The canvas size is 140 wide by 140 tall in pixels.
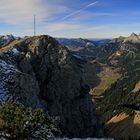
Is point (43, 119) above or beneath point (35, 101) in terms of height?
above

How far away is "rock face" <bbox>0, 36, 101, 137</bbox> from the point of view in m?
167

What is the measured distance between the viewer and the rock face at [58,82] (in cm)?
16738

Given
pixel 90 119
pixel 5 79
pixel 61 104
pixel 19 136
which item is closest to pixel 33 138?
pixel 19 136

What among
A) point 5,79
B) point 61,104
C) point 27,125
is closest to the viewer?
point 27,125

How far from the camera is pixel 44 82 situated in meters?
178

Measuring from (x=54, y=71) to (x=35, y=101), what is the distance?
6136 centimetres

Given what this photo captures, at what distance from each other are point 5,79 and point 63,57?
251 ft

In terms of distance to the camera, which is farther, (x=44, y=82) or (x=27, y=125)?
(x=44, y=82)

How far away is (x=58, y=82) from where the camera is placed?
590 feet

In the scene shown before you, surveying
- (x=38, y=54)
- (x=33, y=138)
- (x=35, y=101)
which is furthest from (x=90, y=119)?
(x=33, y=138)

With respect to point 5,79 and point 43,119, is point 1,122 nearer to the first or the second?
point 43,119

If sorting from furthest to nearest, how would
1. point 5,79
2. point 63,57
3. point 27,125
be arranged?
point 63,57, point 5,79, point 27,125

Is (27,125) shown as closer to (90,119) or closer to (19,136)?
(19,136)

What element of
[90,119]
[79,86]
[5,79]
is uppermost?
[5,79]
